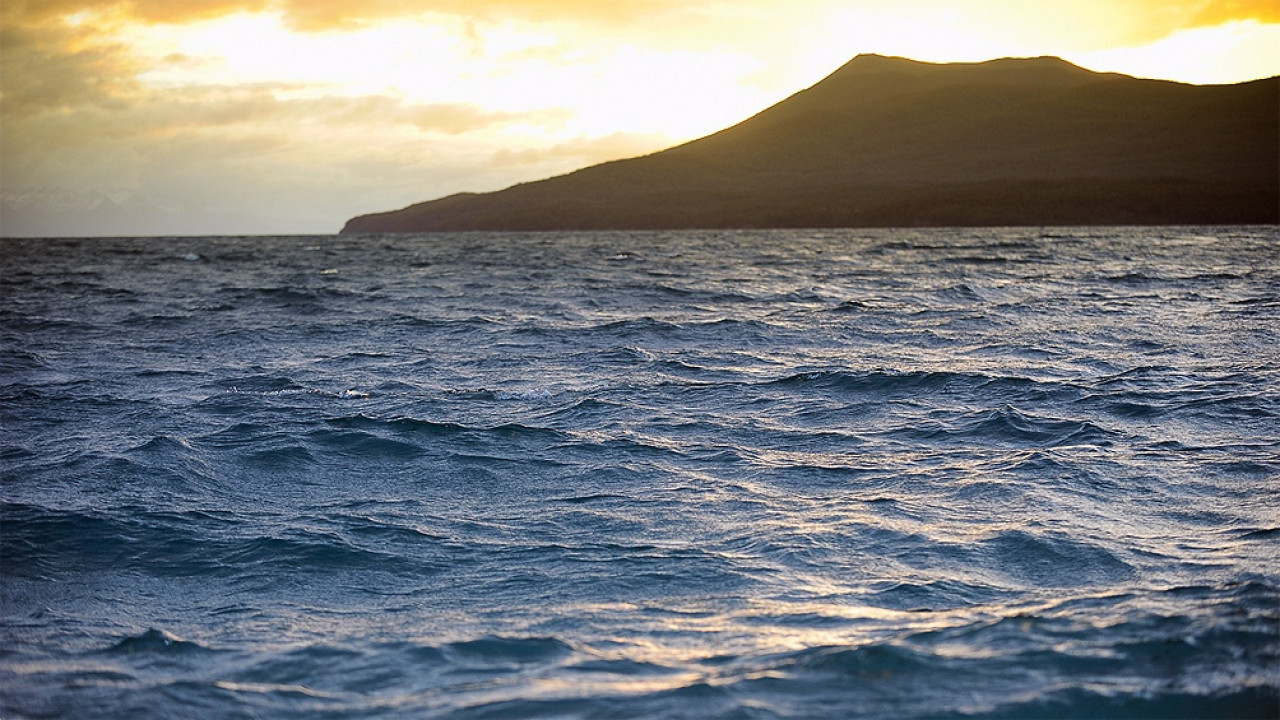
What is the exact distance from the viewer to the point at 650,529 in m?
6.16

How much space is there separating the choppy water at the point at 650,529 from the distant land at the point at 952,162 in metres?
102

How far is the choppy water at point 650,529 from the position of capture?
3.95 meters

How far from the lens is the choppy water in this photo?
12.9 feet

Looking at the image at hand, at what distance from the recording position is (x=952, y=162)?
13538 centimetres

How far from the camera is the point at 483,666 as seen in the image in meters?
4.16

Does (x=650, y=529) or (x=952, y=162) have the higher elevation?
(x=952, y=162)

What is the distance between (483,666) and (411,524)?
246 cm

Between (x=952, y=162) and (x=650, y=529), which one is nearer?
(x=650, y=529)

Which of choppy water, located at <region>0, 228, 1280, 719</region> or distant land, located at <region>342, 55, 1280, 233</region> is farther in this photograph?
distant land, located at <region>342, 55, 1280, 233</region>

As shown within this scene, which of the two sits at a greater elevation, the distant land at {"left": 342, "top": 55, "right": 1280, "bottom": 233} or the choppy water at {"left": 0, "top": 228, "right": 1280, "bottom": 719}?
the distant land at {"left": 342, "top": 55, "right": 1280, "bottom": 233}

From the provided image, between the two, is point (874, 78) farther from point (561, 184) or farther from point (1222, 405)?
point (1222, 405)

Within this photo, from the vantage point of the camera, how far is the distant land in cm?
11275

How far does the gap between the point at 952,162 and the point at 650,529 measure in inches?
5468

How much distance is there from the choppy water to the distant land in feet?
335
